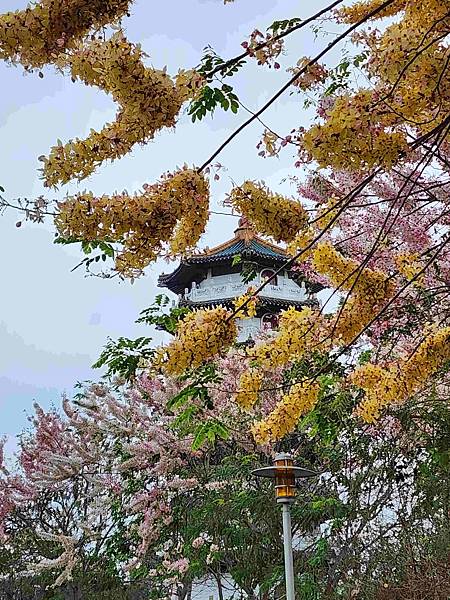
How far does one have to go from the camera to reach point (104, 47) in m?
1.42

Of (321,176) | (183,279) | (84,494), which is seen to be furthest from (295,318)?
(183,279)

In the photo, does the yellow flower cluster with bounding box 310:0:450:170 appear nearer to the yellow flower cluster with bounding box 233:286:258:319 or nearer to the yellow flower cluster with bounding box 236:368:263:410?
the yellow flower cluster with bounding box 233:286:258:319

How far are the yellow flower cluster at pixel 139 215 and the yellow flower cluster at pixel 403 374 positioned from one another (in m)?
1.15

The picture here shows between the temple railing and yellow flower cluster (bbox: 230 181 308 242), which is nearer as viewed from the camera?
yellow flower cluster (bbox: 230 181 308 242)

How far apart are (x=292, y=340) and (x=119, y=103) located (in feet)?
3.77

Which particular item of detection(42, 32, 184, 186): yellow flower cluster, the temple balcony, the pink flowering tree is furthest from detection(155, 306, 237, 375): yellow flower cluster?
the temple balcony

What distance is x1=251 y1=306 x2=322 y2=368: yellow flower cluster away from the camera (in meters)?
2.37

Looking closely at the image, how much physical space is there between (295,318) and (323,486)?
10.9 feet

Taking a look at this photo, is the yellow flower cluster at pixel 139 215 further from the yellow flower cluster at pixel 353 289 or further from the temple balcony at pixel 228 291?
the temple balcony at pixel 228 291

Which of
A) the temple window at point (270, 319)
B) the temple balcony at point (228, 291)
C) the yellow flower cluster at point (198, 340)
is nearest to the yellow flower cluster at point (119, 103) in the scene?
the yellow flower cluster at point (198, 340)

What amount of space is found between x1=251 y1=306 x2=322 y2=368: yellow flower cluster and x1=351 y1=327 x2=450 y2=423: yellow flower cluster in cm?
28

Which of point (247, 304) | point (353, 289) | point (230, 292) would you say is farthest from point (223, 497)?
point (230, 292)

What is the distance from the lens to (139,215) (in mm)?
1464

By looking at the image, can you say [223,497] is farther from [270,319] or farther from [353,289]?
[353,289]
